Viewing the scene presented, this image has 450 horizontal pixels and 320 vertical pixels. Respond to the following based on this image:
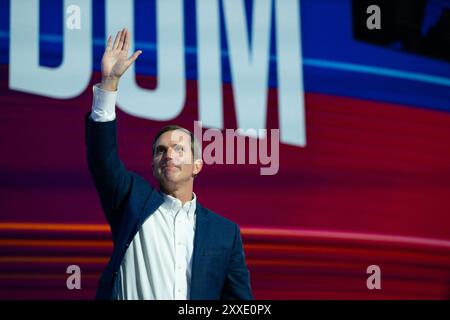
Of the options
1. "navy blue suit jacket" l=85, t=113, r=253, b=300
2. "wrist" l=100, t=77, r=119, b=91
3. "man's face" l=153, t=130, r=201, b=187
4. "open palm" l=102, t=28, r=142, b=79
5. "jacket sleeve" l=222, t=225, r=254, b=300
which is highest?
"open palm" l=102, t=28, r=142, b=79

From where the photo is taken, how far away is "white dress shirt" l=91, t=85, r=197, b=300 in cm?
250

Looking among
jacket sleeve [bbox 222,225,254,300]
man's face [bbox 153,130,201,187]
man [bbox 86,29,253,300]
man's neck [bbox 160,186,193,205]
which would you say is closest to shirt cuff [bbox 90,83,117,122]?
man [bbox 86,29,253,300]

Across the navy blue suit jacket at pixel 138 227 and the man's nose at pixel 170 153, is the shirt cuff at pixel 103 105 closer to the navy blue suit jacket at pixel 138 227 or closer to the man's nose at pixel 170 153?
the navy blue suit jacket at pixel 138 227

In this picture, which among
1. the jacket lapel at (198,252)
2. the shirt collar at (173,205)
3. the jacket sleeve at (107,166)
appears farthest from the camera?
the shirt collar at (173,205)

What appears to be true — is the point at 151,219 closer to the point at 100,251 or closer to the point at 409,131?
the point at 100,251

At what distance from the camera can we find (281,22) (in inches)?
143

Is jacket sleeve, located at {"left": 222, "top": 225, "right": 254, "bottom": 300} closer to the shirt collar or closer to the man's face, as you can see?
the shirt collar

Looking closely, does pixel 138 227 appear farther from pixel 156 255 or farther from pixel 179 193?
pixel 179 193

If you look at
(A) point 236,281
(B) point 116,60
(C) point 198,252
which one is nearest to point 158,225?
(C) point 198,252

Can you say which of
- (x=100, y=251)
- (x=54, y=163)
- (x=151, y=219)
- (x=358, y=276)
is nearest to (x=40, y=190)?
(x=54, y=163)

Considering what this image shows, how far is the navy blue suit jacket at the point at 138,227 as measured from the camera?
249cm

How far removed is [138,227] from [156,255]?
0.43 ft

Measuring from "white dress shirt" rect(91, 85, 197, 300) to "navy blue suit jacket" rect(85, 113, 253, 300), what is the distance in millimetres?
33

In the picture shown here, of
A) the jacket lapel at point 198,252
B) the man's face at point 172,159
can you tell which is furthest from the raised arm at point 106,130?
the jacket lapel at point 198,252
